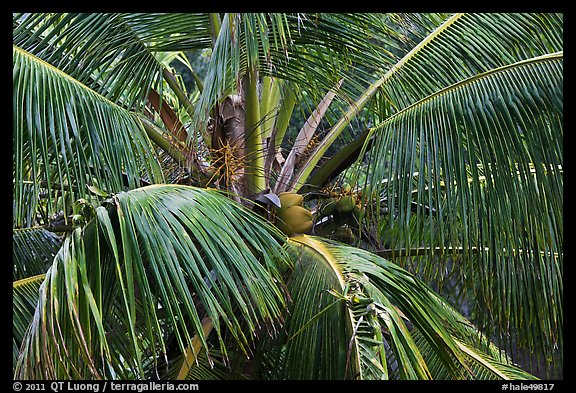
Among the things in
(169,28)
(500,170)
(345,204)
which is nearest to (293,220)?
(345,204)

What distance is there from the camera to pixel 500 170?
135cm

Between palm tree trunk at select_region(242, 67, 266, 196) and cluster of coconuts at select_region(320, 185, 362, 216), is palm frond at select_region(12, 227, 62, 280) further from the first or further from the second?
cluster of coconuts at select_region(320, 185, 362, 216)

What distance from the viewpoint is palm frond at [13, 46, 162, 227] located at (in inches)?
51.3

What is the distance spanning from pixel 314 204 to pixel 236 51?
0.65 m

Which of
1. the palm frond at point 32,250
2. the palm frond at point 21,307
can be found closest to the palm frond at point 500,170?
the palm frond at point 21,307

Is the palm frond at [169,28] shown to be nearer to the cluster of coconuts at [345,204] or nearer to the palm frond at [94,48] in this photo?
the palm frond at [94,48]

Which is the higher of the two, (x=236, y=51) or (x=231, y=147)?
(x=236, y=51)

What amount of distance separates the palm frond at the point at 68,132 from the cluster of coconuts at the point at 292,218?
30 centimetres

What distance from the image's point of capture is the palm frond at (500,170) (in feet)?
4.39

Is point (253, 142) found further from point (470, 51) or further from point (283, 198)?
point (470, 51)
